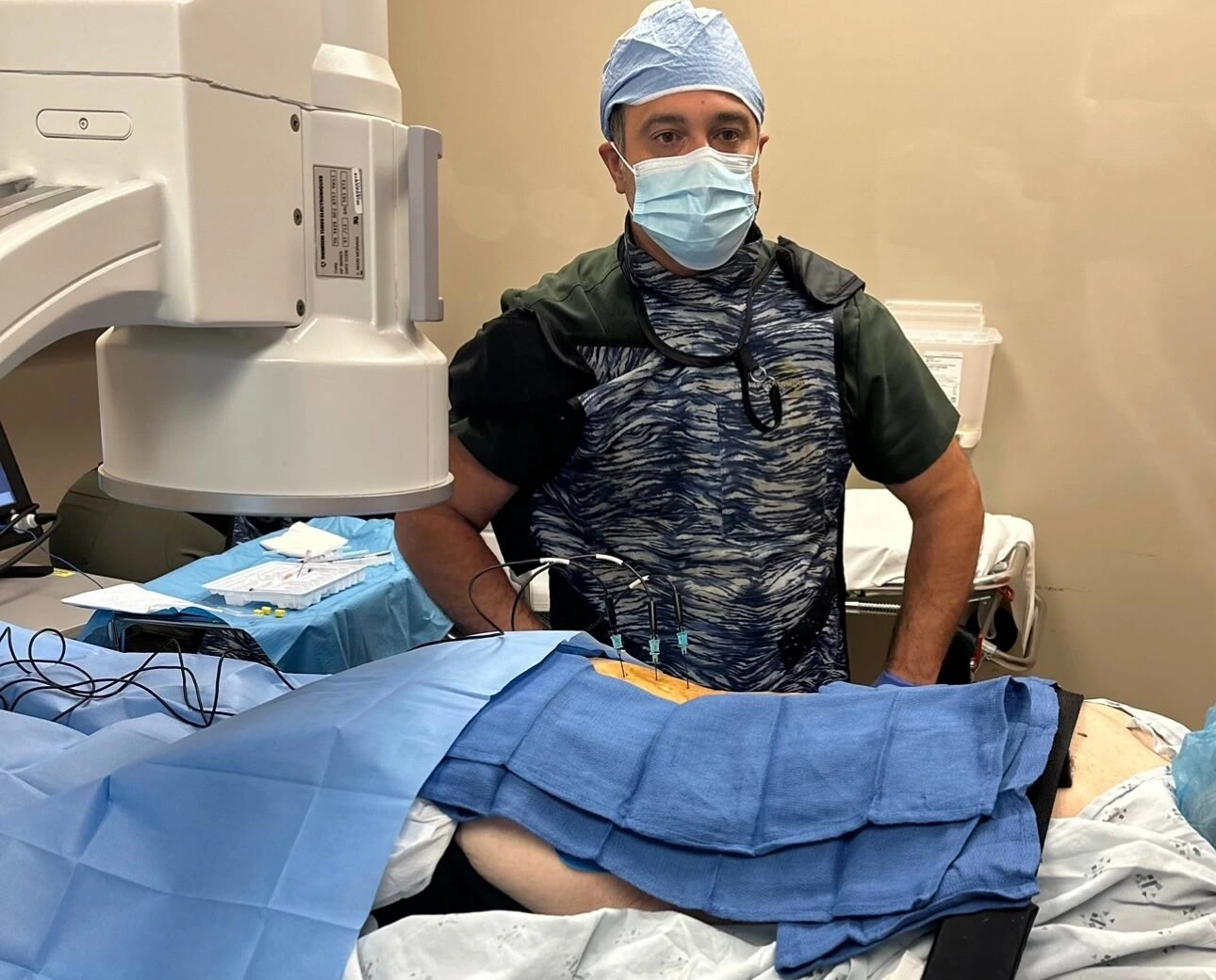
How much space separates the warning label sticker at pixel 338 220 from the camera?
2.51 ft

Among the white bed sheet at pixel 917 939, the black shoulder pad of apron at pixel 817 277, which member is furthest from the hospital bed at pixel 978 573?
the white bed sheet at pixel 917 939

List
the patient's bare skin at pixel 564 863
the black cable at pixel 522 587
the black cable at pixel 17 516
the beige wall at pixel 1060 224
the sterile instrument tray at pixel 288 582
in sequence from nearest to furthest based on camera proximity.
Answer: the patient's bare skin at pixel 564 863
the black cable at pixel 522 587
the sterile instrument tray at pixel 288 582
the black cable at pixel 17 516
the beige wall at pixel 1060 224

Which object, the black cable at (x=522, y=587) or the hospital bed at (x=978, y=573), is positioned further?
the hospital bed at (x=978, y=573)

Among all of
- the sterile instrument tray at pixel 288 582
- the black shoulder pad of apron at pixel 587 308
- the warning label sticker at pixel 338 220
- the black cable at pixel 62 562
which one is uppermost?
the warning label sticker at pixel 338 220

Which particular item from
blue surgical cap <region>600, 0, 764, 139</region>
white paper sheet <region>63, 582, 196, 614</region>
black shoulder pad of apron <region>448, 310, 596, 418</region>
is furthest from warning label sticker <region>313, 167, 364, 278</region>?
white paper sheet <region>63, 582, 196, 614</region>

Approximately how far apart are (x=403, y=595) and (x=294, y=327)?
131 centimetres

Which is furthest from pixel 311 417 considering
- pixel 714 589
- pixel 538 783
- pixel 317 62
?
pixel 714 589

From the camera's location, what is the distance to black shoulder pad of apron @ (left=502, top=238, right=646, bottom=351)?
1454 mm

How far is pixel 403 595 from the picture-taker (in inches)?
80.0

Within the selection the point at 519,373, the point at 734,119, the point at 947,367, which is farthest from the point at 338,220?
the point at 947,367

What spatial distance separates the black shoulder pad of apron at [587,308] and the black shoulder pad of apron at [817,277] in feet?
0.77

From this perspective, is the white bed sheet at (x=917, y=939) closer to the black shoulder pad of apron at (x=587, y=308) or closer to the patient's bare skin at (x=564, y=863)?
the patient's bare skin at (x=564, y=863)

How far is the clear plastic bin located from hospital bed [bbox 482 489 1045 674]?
0.27m

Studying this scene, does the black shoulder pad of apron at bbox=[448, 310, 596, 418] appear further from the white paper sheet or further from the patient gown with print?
the white paper sheet
